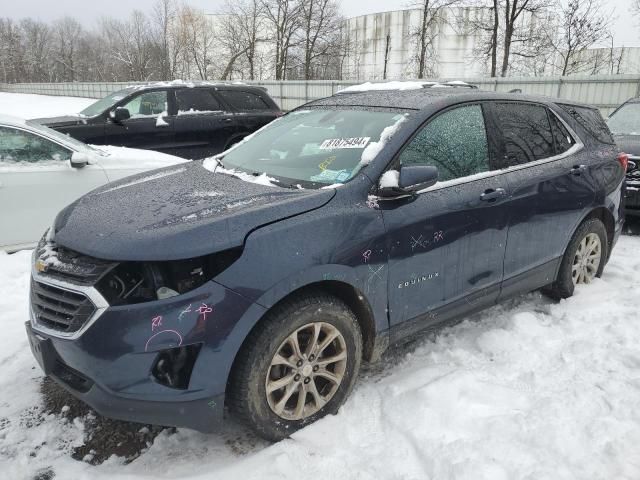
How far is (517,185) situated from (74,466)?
3151 mm

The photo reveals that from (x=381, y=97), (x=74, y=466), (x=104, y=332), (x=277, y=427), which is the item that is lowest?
(x=74, y=466)

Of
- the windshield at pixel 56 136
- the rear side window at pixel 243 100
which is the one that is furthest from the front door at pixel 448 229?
the rear side window at pixel 243 100

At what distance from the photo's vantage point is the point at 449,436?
8.54ft

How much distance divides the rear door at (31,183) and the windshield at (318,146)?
2.56 metres

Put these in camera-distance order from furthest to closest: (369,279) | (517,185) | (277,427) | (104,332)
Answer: (517,185), (369,279), (277,427), (104,332)

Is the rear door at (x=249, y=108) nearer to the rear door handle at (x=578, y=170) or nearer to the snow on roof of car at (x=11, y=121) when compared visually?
the snow on roof of car at (x=11, y=121)

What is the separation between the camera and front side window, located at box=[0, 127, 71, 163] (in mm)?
5234

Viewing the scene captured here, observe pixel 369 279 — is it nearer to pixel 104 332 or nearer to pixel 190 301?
pixel 190 301

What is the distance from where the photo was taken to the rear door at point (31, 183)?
5.11 m

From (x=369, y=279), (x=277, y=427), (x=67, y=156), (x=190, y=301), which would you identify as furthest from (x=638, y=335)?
(x=67, y=156)

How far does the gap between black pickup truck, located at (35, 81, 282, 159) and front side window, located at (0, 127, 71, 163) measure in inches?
121

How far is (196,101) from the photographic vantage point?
9.22 m

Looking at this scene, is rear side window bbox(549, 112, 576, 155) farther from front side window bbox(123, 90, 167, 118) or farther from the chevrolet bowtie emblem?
front side window bbox(123, 90, 167, 118)

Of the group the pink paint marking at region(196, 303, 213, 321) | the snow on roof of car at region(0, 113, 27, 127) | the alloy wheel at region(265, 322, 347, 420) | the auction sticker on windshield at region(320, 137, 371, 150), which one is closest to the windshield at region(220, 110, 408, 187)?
the auction sticker on windshield at region(320, 137, 371, 150)
